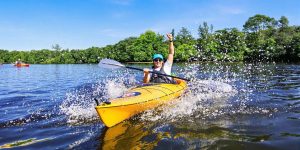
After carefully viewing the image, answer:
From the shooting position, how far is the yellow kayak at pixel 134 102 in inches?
268

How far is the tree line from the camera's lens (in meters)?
61.3

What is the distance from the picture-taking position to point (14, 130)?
700cm

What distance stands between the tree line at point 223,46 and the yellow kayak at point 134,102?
54.8 metres

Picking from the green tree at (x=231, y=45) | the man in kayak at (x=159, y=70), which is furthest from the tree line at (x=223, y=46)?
the man in kayak at (x=159, y=70)

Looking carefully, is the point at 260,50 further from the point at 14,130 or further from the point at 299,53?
the point at 14,130

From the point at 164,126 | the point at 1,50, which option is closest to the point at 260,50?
the point at 164,126

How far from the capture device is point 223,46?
69.4 m

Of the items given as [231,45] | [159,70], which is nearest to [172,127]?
[159,70]

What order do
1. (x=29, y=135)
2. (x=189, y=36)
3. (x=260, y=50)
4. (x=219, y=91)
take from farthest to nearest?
(x=189, y=36)
(x=260, y=50)
(x=219, y=91)
(x=29, y=135)

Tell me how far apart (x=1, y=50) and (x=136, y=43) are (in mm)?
100602

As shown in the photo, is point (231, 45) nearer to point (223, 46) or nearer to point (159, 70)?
point (223, 46)

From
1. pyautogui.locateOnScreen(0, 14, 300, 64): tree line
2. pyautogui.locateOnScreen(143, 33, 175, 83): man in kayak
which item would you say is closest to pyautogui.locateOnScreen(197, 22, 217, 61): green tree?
pyautogui.locateOnScreen(0, 14, 300, 64): tree line

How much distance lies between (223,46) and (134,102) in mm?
64930

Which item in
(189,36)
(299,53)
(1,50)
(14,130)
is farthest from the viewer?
(1,50)
